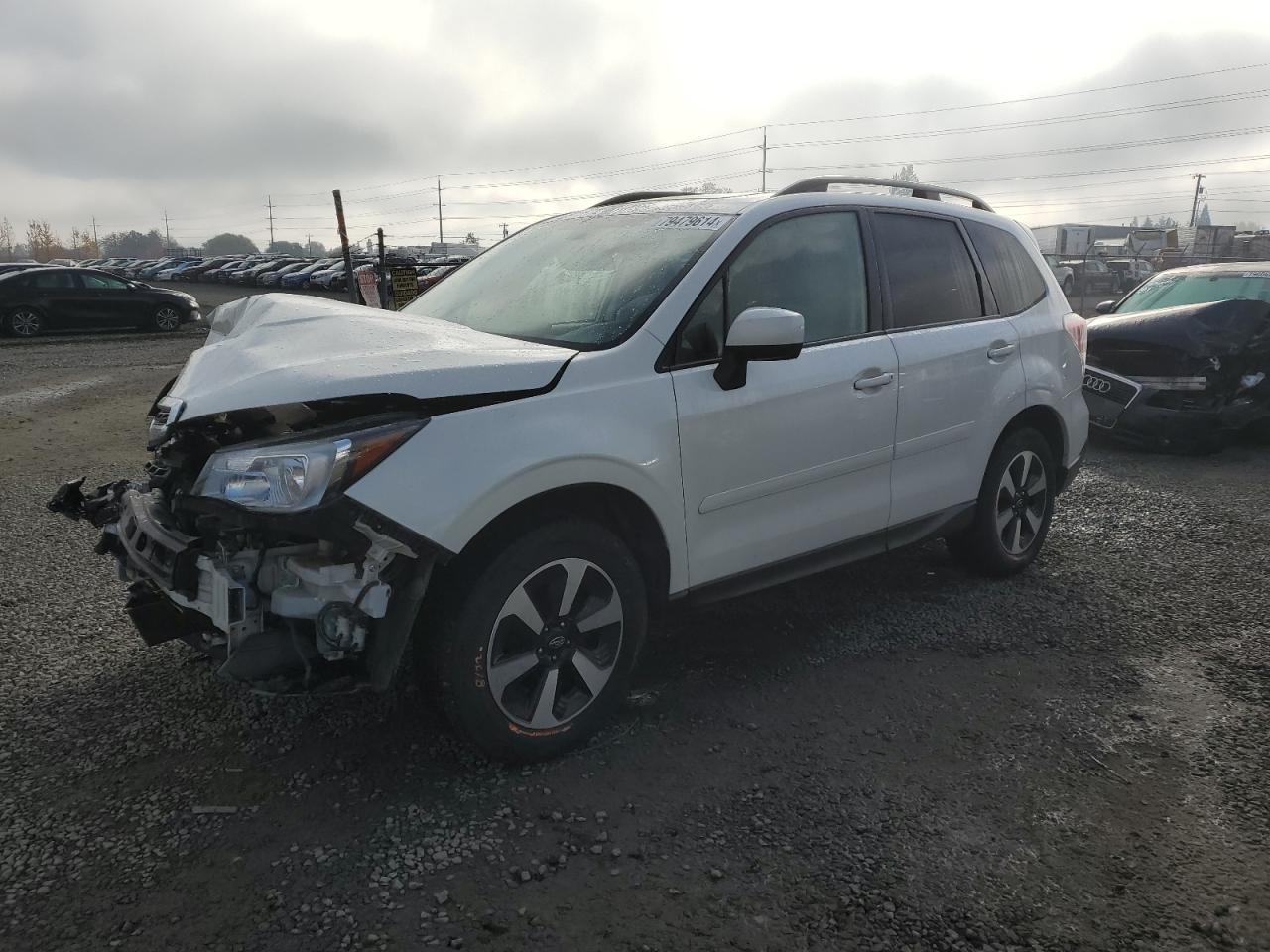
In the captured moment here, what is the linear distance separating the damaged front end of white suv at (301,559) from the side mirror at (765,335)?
112cm

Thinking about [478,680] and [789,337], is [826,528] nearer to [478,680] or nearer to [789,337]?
[789,337]

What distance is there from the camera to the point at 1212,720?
3.57 meters

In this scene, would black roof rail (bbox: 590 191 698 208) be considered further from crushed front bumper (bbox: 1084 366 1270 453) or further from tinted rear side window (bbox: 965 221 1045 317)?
crushed front bumper (bbox: 1084 366 1270 453)

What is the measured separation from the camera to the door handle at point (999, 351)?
456 cm

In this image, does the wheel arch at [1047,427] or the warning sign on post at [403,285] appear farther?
the warning sign on post at [403,285]

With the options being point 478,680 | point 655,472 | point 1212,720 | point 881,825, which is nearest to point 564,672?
point 478,680

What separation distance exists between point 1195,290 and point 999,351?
6026 millimetres

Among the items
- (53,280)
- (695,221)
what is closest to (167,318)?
(53,280)

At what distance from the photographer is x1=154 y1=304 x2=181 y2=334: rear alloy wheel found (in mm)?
21750

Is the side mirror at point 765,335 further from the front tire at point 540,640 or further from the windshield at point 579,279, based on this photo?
the front tire at point 540,640

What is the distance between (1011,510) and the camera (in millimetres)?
4930

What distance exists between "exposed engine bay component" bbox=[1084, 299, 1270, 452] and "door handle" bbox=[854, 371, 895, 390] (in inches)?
207

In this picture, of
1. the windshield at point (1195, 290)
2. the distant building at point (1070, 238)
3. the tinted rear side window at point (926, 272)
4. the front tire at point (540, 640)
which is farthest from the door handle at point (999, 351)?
the distant building at point (1070, 238)

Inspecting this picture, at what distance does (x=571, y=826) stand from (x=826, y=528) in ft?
5.33
